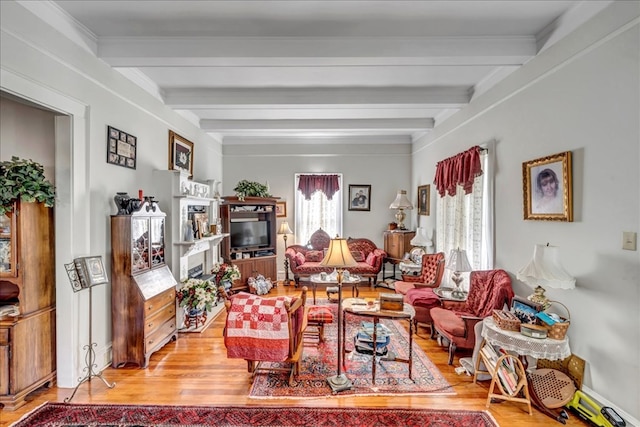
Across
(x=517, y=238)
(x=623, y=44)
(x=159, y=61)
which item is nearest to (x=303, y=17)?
(x=159, y=61)

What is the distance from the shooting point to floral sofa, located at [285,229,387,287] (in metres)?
6.05

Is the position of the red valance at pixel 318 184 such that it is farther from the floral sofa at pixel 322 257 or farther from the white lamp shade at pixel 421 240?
the white lamp shade at pixel 421 240

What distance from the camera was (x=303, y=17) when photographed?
2.59 meters

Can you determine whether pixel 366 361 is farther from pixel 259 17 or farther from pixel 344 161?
pixel 344 161

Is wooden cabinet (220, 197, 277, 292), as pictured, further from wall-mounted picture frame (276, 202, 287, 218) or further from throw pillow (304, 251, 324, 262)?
throw pillow (304, 251, 324, 262)

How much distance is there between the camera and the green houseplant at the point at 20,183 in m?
2.31

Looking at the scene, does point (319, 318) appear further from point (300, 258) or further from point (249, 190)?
point (249, 190)

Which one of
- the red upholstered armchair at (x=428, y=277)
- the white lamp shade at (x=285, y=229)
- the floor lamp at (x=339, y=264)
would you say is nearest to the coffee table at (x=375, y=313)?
the floor lamp at (x=339, y=264)

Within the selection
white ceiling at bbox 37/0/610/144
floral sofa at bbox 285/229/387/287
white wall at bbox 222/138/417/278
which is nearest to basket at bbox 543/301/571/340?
white ceiling at bbox 37/0/610/144

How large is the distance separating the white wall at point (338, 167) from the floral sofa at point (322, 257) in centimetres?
34

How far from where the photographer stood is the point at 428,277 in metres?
4.79

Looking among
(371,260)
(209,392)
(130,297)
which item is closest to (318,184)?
(371,260)

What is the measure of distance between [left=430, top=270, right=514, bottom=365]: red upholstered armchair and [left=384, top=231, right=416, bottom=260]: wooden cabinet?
2295 millimetres

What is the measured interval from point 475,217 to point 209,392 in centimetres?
362
